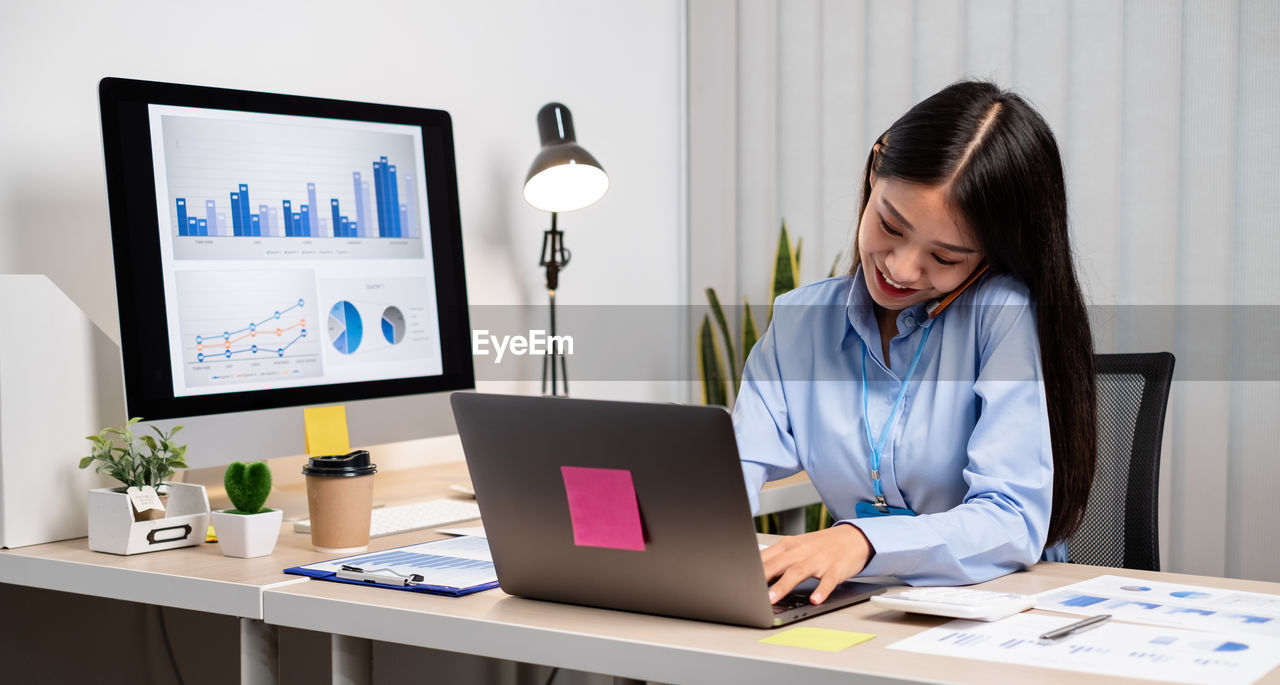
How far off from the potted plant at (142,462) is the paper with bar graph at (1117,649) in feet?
3.02

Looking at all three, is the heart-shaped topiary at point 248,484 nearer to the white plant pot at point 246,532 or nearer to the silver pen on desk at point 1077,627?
the white plant pot at point 246,532

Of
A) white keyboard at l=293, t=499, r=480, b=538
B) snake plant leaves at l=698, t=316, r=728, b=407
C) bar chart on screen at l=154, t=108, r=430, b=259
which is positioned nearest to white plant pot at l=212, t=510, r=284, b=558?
white keyboard at l=293, t=499, r=480, b=538

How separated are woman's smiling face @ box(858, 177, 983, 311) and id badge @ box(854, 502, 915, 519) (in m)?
0.25

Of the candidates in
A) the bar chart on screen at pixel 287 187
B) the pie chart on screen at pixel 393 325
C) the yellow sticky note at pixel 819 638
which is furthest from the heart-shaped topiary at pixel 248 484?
the yellow sticky note at pixel 819 638

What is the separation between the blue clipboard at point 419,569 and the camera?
1.12 metres

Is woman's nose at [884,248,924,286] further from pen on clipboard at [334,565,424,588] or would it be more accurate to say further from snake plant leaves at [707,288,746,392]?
snake plant leaves at [707,288,746,392]

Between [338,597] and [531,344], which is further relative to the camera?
[531,344]

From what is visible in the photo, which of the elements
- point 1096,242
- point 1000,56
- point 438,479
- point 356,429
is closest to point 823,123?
point 1000,56

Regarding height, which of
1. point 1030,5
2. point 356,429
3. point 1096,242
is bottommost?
point 356,429

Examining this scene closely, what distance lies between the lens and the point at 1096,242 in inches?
104

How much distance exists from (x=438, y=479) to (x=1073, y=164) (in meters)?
1.65

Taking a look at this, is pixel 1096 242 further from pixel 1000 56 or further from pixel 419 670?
pixel 419 670

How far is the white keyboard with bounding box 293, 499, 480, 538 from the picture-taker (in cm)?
150

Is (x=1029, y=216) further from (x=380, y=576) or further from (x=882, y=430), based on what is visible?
(x=380, y=576)
